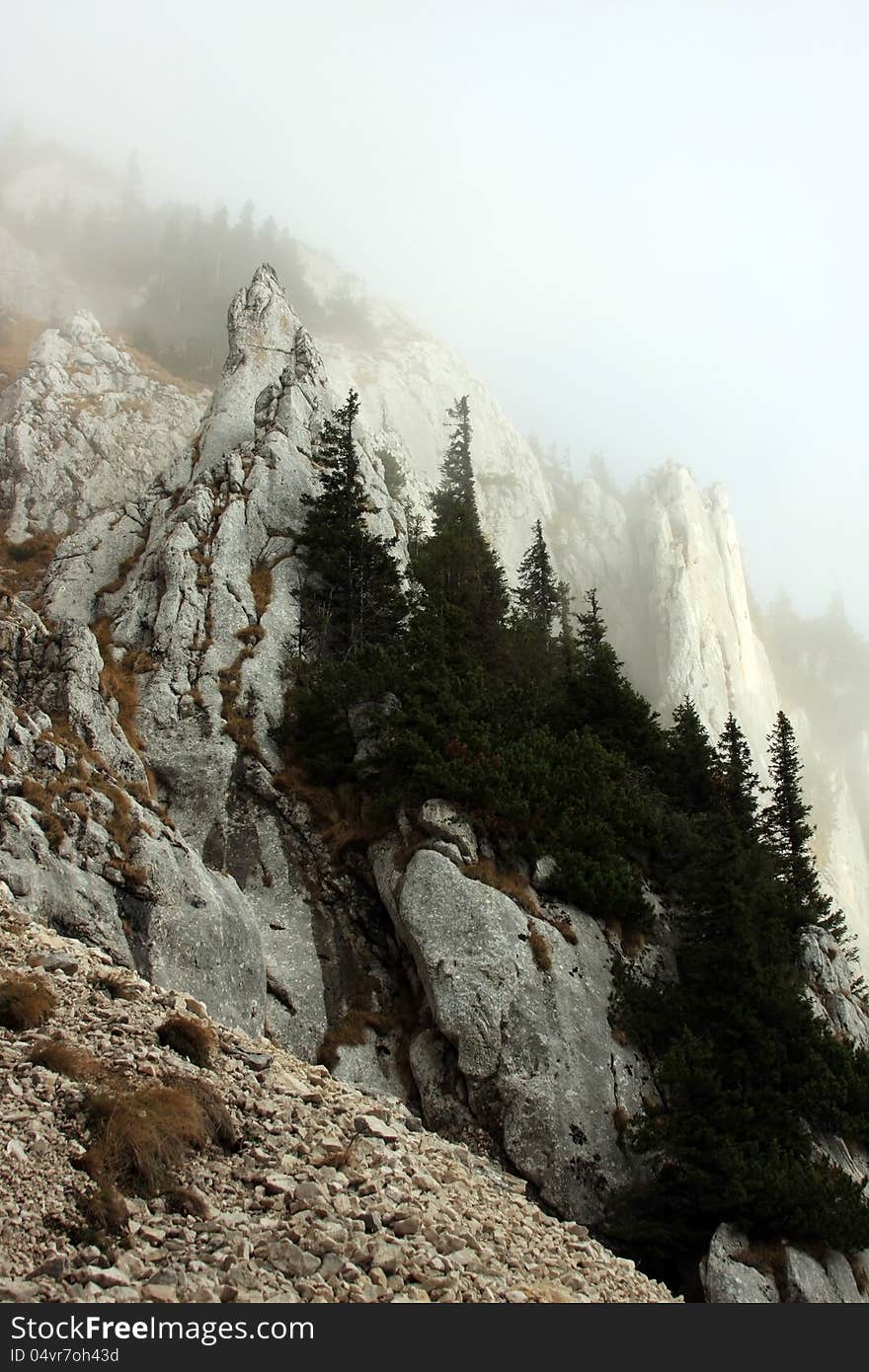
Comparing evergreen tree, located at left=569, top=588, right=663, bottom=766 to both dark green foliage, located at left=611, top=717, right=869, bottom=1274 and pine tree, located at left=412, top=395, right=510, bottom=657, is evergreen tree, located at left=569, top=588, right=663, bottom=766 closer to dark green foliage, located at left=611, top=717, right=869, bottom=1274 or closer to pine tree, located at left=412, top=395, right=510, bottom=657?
pine tree, located at left=412, top=395, right=510, bottom=657

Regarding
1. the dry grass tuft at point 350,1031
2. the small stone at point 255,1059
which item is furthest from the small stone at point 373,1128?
→ the dry grass tuft at point 350,1031

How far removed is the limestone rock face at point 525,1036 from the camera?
2078 centimetres

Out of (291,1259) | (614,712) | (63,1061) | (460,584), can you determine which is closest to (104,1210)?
(291,1259)

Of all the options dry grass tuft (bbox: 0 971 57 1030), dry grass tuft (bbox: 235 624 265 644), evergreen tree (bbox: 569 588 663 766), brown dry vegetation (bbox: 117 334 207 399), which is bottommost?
dry grass tuft (bbox: 0 971 57 1030)

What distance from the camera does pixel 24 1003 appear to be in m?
13.0

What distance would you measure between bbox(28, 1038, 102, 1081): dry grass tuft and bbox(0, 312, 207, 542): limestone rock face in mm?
51762

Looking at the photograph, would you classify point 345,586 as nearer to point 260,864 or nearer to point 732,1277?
point 260,864

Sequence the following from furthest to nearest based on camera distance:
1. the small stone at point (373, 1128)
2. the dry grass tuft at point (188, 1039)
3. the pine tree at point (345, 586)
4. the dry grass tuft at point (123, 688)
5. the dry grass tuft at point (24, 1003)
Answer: the pine tree at point (345, 586) < the dry grass tuft at point (123, 688) < the small stone at point (373, 1128) < the dry grass tuft at point (188, 1039) < the dry grass tuft at point (24, 1003)

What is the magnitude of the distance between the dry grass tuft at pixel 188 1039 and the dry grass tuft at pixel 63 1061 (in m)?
1.83

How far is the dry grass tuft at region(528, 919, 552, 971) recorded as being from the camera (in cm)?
2438

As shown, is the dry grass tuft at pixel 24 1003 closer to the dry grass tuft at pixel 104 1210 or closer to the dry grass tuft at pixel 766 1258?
the dry grass tuft at pixel 104 1210

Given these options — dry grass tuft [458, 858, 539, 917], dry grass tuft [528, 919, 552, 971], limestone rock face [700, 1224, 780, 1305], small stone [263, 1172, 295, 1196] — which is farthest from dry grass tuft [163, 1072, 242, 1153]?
dry grass tuft [458, 858, 539, 917]

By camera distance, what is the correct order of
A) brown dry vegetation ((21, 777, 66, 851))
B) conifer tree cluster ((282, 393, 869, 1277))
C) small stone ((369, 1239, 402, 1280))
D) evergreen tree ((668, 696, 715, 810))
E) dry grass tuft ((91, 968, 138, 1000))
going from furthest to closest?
1. evergreen tree ((668, 696, 715, 810))
2. brown dry vegetation ((21, 777, 66, 851))
3. conifer tree cluster ((282, 393, 869, 1277))
4. dry grass tuft ((91, 968, 138, 1000))
5. small stone ((369, 1239, 402, 1280))

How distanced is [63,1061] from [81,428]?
231ft
